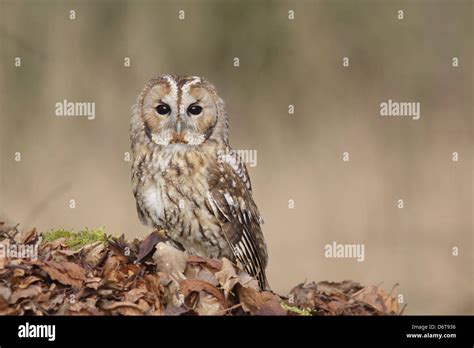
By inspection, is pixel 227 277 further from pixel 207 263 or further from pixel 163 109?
pixel 163 109

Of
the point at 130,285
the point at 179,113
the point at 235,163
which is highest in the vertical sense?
the point at 179,113

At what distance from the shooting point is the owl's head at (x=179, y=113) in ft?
21.9

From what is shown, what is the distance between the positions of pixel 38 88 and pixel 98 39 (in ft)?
3.30

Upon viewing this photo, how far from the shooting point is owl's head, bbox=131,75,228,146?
6.66 meters

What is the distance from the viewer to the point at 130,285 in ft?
17.2

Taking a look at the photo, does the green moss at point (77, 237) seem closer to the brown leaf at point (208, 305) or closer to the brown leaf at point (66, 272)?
the brown leaf at point (66, 272)

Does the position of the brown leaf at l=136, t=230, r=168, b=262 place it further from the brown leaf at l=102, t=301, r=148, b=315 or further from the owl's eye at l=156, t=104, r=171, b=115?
the owl's eye at l=156, t=104, r=171, b=115

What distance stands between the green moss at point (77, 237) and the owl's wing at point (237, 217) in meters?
1.08

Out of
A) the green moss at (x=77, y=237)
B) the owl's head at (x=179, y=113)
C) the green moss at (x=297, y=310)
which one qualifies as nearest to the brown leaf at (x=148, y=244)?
the green moss at (x=77, y=237)

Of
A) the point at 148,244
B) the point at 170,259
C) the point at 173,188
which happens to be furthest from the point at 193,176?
the point at 170,259

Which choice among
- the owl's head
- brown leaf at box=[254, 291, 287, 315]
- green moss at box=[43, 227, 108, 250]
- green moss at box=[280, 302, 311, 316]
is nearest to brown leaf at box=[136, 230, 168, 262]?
green moss at box=[43, 227, 108, 250]

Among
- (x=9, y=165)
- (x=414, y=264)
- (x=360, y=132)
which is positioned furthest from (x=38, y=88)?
(x=414, y=264)

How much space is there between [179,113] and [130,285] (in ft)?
6.15

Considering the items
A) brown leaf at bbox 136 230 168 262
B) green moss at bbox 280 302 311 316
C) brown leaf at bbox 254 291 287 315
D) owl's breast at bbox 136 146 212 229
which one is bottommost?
green moss at bbox 280 302 311 316
